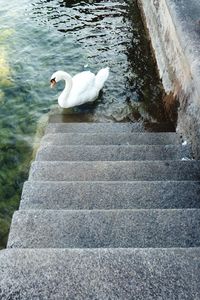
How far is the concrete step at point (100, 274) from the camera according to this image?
6.28ft

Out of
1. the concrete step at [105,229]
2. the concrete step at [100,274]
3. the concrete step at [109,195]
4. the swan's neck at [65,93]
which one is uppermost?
the concrete step at [100,274]

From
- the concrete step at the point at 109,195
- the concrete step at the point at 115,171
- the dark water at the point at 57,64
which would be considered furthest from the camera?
the dark water at the point at 57,64

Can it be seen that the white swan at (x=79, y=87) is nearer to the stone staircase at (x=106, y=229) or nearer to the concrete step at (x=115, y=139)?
the concrete step at (x=115, y=139)

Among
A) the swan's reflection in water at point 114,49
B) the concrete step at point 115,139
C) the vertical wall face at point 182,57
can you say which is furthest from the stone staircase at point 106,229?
the swan's reflection in water at point 114,49

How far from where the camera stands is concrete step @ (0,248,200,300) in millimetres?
1914

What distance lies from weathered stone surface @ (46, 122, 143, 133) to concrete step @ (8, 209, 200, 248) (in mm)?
2738

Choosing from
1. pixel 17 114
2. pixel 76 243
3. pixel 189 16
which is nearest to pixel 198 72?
pixel 189 16

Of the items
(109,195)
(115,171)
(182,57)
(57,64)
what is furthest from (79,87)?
(109,195)

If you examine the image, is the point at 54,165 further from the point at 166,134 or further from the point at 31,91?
the point at 31,91

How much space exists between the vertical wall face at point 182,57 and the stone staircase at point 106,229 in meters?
0.47

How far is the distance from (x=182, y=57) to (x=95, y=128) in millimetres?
1513

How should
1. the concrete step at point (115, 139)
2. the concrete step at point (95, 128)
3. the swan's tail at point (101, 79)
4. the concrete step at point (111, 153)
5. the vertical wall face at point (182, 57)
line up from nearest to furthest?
1. the concrete step at point (111, 153)
2. the vertical wall face at point (182, 57)
3. the concrete step at point (115, 139)
4. the concrete step at point (95, 128)
5. the swan's tail at point (101, 79)

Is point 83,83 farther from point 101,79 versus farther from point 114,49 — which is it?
point 114,49

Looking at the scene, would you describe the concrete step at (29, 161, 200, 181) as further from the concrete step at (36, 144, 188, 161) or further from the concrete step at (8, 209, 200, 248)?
the concrete step at (8, 209, 200, 248)
